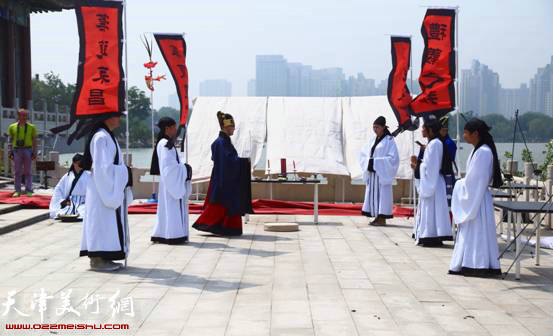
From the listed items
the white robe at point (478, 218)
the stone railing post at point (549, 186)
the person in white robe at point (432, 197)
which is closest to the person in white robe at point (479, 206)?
the white robe at point (478, 218)

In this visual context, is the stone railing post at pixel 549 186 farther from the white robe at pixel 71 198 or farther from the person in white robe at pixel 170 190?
the white robe at pixel 71 198

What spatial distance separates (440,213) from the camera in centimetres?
891

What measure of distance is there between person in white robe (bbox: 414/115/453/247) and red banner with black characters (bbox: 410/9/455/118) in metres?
0.39

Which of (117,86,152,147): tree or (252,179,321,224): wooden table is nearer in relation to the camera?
(252,179,321,224): wooden table

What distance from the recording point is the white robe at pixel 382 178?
11.0 meters

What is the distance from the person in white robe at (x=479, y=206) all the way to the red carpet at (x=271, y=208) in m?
5.44

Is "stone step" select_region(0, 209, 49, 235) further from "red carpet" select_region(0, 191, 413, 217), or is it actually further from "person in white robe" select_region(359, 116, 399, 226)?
"person in white robe" select_region(359, 116, 399, 226)

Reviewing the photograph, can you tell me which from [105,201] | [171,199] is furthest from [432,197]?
[105,201]

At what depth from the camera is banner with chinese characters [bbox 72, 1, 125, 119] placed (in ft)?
24.2

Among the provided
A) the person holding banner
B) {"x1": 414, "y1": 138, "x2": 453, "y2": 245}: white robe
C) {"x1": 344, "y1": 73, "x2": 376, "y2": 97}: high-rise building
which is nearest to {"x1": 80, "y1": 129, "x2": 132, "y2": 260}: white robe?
the person holding banner

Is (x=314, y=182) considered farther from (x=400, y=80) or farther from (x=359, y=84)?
(x=359, y=84)

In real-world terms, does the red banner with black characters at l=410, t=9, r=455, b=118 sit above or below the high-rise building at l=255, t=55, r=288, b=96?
below

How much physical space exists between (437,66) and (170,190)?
160 inches

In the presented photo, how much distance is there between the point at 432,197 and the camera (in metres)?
8.92
